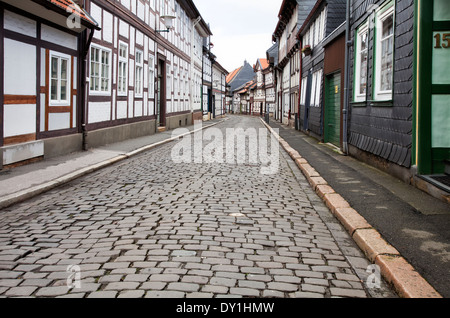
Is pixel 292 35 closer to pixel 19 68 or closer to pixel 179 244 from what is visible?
pixel 19 68

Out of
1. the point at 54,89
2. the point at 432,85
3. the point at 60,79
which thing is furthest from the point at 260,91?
the point at 432,85

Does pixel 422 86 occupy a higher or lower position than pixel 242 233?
higher

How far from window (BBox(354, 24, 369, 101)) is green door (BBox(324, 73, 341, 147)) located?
2699 mm

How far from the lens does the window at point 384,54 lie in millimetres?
9020

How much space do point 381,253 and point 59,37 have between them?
9.71 metres

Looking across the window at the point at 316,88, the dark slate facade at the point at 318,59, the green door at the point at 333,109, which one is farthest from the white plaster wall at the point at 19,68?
the window at the point at 316,88

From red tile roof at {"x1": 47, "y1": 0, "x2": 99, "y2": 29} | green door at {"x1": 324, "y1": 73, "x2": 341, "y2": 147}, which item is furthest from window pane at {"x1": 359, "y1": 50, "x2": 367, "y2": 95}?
red tile roof at {"x1": 47, "y1": 0, "x2": 99, "y2": 29}

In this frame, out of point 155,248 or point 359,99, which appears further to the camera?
point 359,99

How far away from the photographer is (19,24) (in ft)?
30.7

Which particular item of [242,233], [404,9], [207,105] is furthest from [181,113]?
[242,233]

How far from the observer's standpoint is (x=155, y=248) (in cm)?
446
